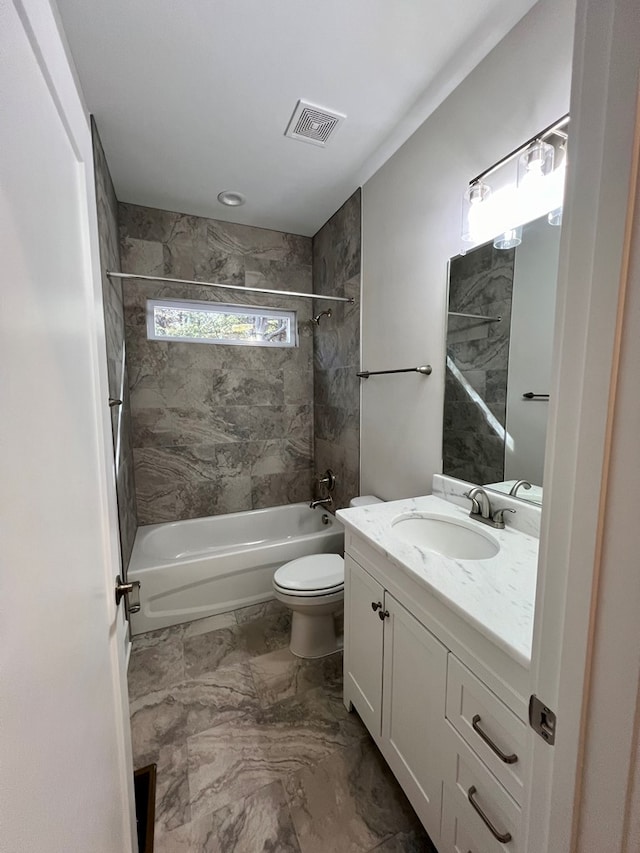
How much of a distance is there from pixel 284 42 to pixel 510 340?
1.42m

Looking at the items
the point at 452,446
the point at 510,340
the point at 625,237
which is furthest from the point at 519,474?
the point at 625,237

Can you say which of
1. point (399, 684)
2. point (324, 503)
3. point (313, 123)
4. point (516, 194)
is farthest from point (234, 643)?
point (313, 123)

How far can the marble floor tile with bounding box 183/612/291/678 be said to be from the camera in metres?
1.85

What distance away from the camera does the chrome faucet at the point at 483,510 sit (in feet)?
4.32

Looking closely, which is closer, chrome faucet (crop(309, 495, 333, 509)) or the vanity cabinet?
the vanity cabinet

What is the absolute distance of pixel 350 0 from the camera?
1144mm

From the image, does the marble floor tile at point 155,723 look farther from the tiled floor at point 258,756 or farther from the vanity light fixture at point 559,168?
the vanity light fixture at point 559,168

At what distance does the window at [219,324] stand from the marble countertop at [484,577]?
192cm

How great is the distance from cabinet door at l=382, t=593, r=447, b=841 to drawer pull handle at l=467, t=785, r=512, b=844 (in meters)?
0.11

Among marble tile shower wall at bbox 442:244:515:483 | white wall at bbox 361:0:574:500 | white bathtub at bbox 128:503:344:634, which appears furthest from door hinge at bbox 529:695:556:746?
white bathtub at bbox 128:503:344:634

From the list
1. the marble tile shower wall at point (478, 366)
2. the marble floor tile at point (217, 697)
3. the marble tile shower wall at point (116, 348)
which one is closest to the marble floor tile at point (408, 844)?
the marble floor tile at point (217, 697)

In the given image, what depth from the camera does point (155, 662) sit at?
6.09ft

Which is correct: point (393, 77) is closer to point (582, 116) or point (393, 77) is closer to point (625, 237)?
point (582, 116)

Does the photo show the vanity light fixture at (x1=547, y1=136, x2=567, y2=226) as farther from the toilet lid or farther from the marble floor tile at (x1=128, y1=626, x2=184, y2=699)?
the marble floor tile at (x1=128, y1=626, x2=184, y2=699)
